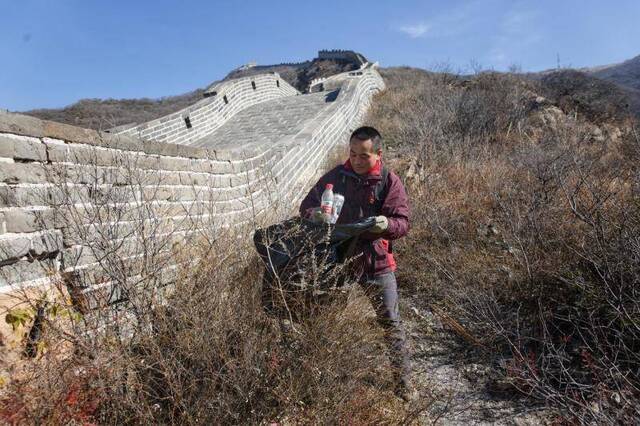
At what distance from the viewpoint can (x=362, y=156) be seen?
100 inches

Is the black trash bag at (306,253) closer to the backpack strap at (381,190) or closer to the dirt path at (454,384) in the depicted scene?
the backpack strap at (381,190)

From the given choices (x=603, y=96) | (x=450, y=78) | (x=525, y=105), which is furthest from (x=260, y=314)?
(x=450, y=78)

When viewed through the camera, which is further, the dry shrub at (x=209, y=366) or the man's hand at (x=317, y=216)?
the man's hand at (x=317, y=216)

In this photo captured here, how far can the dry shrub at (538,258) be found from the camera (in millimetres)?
2506

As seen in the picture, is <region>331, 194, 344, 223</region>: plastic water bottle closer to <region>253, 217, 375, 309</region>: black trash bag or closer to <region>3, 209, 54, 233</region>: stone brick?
<region>253, 217, 375, 309</region>: black trash bag

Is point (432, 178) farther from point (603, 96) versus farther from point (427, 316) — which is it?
point (603, 96)

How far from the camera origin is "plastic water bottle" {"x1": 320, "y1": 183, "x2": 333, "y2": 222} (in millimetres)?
2464

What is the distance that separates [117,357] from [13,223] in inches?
41.3

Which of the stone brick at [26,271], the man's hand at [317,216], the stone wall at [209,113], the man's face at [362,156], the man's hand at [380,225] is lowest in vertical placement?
the stone brick at [26,271]

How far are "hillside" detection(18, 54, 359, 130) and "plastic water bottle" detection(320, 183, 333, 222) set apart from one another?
1441 centimetres

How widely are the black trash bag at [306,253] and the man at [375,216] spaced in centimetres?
10

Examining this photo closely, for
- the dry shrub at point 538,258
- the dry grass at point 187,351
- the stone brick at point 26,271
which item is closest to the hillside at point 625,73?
the dry shrub at point 538,258

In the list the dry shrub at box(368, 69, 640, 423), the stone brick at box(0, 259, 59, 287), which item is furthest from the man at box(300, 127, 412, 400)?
the stone brick at box(0, 259, 59, 287)

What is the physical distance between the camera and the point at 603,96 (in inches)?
492
